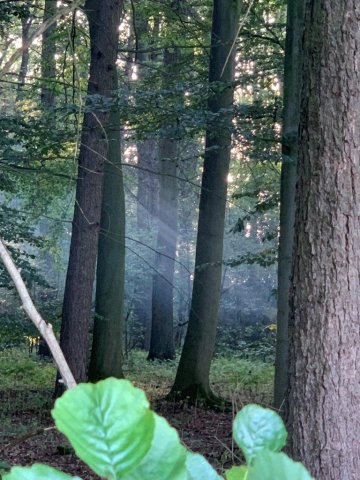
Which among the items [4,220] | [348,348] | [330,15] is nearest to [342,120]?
[330,15]

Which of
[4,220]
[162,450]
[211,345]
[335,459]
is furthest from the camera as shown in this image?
[4,220]

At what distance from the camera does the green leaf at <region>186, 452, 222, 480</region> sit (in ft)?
1.82

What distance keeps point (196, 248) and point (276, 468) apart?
1078 cm

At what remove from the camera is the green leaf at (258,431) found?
0.60 metres

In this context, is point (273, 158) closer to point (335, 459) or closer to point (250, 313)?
point (335, 459)

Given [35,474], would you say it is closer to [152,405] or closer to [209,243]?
[152,405]

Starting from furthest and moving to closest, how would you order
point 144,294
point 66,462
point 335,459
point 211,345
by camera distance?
point 144,294, point 211,345, point 66,462, point 335,459

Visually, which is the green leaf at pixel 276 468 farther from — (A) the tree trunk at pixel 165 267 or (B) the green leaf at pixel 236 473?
(A) the tree trunk at pixel 165 267

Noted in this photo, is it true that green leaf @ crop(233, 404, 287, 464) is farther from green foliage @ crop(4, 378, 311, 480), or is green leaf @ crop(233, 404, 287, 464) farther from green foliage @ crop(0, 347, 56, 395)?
green foliage @ crop(0, 347, 56, 395)

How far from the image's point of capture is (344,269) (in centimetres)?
326

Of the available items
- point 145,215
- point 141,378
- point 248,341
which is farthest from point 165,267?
point 145,215

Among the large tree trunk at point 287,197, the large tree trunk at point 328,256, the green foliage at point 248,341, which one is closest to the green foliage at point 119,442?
the large tree trunk at point 328,256

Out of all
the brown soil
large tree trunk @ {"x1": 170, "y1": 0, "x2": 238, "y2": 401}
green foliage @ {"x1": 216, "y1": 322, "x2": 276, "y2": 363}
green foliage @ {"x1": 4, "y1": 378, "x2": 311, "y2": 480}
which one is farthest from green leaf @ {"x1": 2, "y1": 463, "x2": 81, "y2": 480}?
green foliage @ {"x1": 216, "y1": 322, "x2": 276, "y2": 363}

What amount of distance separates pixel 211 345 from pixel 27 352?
7.64 meters
